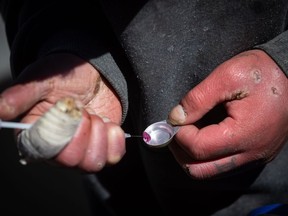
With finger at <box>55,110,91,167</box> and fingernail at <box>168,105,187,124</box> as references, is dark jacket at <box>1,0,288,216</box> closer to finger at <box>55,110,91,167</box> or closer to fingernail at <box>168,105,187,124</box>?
fingernail at <box>168,105,187,124</box>

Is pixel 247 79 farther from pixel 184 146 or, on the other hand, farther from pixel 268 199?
pixel 268 199

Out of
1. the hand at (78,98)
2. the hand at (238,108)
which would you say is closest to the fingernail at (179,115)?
the hand at (238,108)

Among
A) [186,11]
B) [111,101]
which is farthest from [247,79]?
[111,101]

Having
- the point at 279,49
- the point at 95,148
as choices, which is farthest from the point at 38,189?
the point at 279,49

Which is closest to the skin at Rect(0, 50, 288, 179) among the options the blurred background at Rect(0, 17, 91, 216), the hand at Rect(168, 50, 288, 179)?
the hand at Rect(168, 50, 288, 179)

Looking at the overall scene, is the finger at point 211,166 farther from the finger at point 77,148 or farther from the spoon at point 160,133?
the finger at point 77,148

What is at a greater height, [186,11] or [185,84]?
[186,11]
